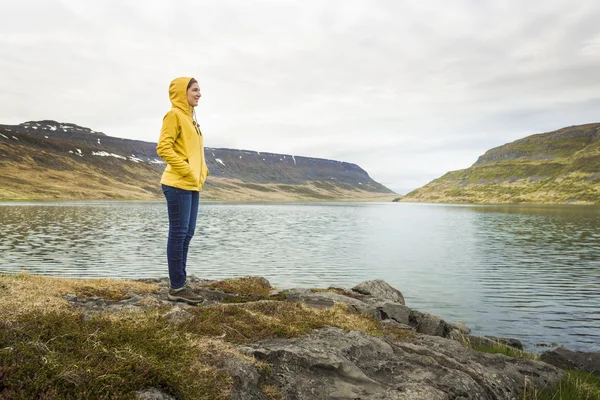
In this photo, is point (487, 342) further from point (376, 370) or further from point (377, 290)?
point (376, 370)

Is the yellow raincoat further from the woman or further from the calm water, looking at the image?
the calm water

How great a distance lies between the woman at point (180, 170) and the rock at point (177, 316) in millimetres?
1999

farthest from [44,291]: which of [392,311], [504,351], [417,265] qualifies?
[417,265]

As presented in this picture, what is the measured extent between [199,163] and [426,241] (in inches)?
1542

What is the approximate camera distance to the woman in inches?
348

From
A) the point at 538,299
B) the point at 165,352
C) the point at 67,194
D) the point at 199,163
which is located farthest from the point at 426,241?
the point at 67,194

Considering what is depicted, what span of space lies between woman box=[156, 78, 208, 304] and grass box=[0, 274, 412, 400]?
44.0 inches

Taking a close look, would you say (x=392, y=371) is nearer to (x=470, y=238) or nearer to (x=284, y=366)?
(x=284, y=366)

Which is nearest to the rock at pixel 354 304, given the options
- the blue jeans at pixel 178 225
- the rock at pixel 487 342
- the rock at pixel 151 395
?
the rock at pixel 487 342

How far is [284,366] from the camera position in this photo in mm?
5785

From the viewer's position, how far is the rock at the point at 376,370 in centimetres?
553

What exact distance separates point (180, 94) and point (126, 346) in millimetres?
6177

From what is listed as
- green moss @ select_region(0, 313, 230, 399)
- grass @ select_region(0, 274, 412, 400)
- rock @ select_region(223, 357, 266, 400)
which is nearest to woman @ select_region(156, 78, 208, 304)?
grass @ select_region(0, 274, 412, 400)

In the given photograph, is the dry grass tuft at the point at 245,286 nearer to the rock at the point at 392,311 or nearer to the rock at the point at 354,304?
the rock at the point at 354,304
